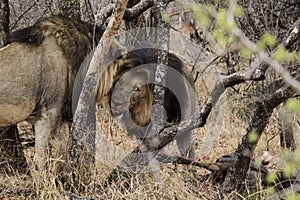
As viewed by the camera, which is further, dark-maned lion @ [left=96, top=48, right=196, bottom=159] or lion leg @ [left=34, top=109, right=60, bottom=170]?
dark-maned lion @ [left=96, top=48, right=196, bottom=159]

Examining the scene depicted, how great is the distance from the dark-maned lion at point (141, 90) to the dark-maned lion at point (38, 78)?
0.31 metres

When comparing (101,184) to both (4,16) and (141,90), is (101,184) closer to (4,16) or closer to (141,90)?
(141,90)

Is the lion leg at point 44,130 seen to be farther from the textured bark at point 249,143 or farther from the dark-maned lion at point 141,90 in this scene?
the textured bark at point 249,143

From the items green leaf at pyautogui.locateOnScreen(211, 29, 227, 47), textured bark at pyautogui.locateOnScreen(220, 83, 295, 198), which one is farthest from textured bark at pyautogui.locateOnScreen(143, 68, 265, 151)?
green leaf at pyautogui.locateOnScreen(211, 29, 227, 47)

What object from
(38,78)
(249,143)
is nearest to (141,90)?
(38,78)

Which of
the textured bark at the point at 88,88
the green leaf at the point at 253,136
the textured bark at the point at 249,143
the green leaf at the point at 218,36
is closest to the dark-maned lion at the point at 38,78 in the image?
the textured bark at the point at 88,88

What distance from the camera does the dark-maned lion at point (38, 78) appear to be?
3.80 metres

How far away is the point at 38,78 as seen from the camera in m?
3.86

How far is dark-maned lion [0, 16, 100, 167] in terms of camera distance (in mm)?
3797

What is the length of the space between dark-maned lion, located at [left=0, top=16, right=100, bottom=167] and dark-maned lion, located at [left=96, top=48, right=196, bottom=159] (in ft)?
1.01

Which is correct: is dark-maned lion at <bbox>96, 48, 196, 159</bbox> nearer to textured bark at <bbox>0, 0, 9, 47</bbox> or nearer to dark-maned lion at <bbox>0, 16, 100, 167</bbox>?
dark-maned lion at <bbox>0, 16, 100, 167</bbox>

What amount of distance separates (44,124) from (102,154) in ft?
2.07

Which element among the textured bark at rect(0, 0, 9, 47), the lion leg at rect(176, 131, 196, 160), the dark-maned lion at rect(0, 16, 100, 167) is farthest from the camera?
the textured bark at rect(0, 0, 9, 47)

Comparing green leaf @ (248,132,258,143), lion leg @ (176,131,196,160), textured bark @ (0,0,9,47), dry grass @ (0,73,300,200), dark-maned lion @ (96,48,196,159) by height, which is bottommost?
dry grass @ (0,73,300,200)
